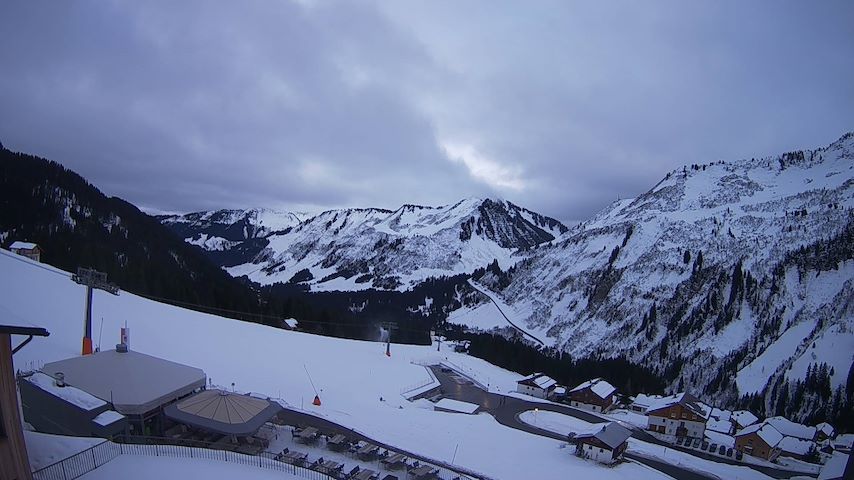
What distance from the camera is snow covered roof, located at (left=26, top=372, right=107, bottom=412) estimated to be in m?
17.1

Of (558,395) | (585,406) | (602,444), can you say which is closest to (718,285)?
(558,395)

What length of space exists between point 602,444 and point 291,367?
23.6 meters

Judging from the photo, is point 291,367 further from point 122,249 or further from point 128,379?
point 122,249

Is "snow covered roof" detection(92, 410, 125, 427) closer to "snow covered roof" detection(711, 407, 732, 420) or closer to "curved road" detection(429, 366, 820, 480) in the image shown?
"curved road" detection(429, 366, 820, 480)

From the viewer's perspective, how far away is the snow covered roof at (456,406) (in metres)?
38.5

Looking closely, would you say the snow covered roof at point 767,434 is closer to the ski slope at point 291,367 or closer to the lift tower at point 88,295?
the ski slope at point 291,367

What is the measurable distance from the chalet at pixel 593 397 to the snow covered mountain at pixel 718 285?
173ft

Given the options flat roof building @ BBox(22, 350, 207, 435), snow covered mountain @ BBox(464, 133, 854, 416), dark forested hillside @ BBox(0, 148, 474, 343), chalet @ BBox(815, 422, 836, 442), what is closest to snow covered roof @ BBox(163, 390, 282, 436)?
flat roof building @ BBox(22, 350, 207, 435)

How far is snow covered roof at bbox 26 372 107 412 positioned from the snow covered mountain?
104900mm

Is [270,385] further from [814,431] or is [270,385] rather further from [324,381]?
[814,431]

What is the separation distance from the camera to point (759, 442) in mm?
42562

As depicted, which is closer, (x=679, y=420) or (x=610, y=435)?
(x=610, y=435)

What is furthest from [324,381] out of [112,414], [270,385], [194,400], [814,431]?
[814,431]

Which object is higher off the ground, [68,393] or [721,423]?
[68,393]
